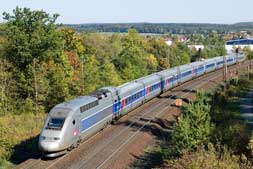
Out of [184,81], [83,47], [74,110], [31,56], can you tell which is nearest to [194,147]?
[74,110]

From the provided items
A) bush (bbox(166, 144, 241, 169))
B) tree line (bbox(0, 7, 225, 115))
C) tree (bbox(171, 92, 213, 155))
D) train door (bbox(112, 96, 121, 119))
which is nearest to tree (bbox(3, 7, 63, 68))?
tree line (bbox(0, 7, 225, 115))

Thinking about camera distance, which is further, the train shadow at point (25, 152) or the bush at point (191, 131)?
the train shadow at point (25, 152)

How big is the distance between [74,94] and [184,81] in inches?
948

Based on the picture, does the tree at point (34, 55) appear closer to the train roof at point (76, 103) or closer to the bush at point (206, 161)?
the train roof at point (76, 103)

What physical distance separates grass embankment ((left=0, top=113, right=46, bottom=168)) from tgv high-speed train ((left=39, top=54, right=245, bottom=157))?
142 inches

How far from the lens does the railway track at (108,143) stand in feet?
88.2

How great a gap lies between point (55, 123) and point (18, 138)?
31.2 feet

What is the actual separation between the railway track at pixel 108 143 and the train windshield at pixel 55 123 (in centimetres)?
213

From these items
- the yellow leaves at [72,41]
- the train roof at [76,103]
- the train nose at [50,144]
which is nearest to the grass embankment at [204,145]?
the train roof at [76,103]

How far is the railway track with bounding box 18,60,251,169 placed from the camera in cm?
2688

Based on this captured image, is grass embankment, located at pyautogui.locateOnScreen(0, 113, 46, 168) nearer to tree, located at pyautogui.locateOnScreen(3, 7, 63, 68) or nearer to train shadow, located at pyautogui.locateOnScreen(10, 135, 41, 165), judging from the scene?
train shadow, located at pyautogui.locateOnScreen(10, 135, 41, 165)

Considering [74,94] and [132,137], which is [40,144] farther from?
[74,94]

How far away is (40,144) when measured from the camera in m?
26.8

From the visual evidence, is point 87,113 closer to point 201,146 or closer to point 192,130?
point 192,130
